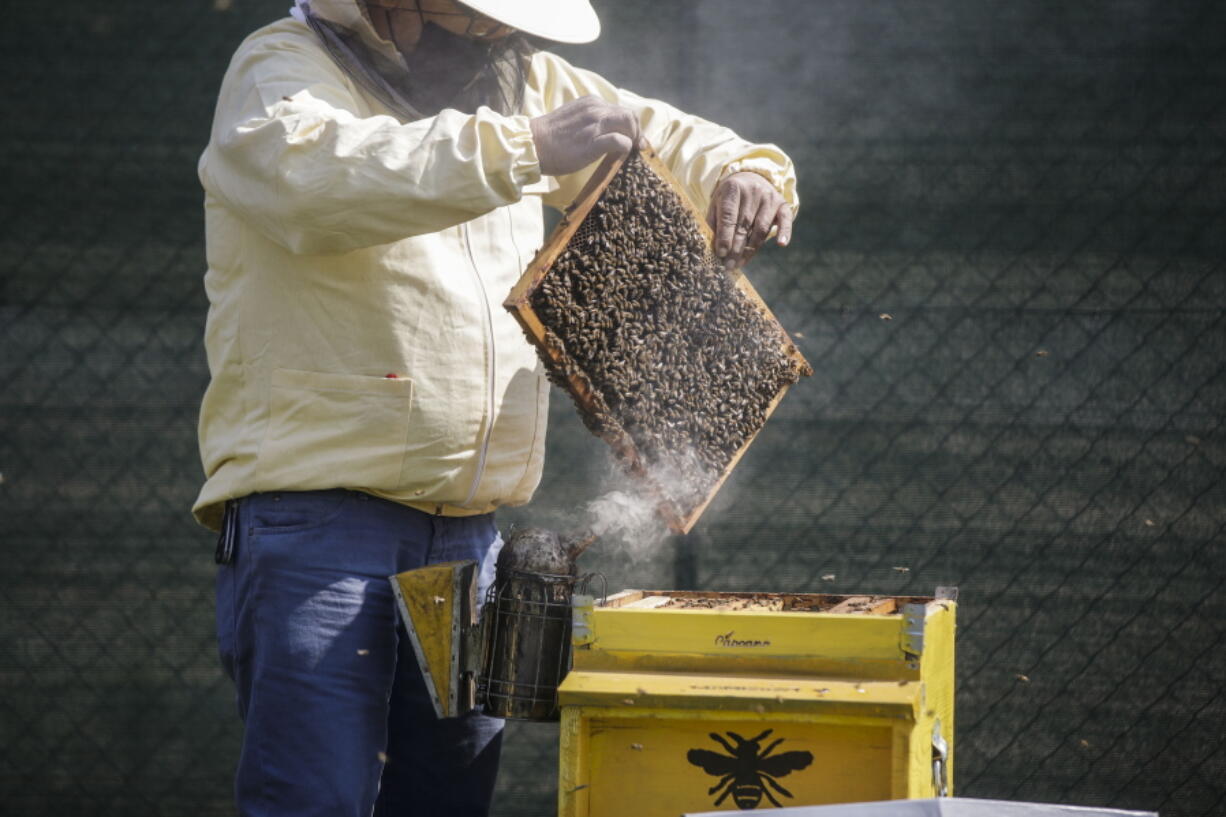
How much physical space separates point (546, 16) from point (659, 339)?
578mm

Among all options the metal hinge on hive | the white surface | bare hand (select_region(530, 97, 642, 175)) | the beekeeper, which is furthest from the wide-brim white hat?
the white surface

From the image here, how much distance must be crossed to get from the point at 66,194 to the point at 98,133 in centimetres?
19

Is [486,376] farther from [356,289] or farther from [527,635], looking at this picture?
[527,635]

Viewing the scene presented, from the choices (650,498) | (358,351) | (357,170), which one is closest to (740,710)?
(650,498)

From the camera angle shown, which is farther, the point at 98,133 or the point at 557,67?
the point at 98,133

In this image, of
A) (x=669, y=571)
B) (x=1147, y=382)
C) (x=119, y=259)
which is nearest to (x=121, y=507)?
(x=119, y=259)

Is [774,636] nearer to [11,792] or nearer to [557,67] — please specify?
[557,67]

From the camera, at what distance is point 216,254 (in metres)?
2.02

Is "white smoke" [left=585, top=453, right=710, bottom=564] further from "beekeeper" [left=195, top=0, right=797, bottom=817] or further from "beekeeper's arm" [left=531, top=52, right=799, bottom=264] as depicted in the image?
"beekeeper's arm" [left=531, top=52, right=799, bottom=264]

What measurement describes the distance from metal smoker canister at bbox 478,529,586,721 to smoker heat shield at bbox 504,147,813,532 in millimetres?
250

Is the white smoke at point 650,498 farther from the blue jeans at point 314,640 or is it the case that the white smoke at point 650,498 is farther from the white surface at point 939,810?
the white surface at point 939,810

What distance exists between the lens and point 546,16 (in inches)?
79.7

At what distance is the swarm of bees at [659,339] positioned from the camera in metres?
2.03

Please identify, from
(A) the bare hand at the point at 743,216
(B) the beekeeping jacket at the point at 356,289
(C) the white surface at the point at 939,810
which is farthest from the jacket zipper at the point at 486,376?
(C) the white surface at the point at 939,810
